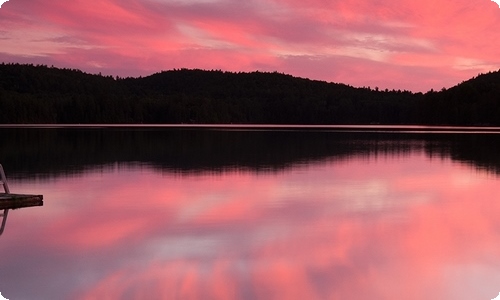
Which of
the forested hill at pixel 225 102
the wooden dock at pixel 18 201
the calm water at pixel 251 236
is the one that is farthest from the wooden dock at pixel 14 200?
the forested hill at pixel 225 102

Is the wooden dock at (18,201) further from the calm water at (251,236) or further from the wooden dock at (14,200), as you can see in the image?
the calm water at (251,236)

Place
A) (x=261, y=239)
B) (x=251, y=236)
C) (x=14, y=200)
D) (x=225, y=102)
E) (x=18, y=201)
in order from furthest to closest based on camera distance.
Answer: (x=225, y=102) → (x=18, y=201) → (x=14, y=200) → (x=251, y=236) → (x=261, y=239)

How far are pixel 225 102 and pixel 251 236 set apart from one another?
12415 centimetres

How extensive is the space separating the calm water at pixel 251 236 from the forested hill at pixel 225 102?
88033 millimetres

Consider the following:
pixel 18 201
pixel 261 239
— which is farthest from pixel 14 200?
pixel 261 239

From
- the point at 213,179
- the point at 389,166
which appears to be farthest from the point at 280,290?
the point at 389,166

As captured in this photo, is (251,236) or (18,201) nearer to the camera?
(251,236)

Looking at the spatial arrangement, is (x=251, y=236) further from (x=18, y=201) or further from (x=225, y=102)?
(x=225, y=102)

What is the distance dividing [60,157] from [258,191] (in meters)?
13.4

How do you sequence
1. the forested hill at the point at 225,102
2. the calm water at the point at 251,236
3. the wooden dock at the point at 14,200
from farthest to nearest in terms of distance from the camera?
the forested hill at the point at 225,102, the wooden dock at the point at 14,200, the calm water at the point at 251,236

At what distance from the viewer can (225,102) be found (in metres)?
135

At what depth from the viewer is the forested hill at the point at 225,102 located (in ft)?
351

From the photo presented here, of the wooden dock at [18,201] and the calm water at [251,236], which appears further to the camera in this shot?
the wooden dock at [18,201]

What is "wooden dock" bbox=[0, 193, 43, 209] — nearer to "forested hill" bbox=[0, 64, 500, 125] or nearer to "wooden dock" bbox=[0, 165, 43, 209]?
"wooden dock" bbox=[0, 165, 43, 209]
